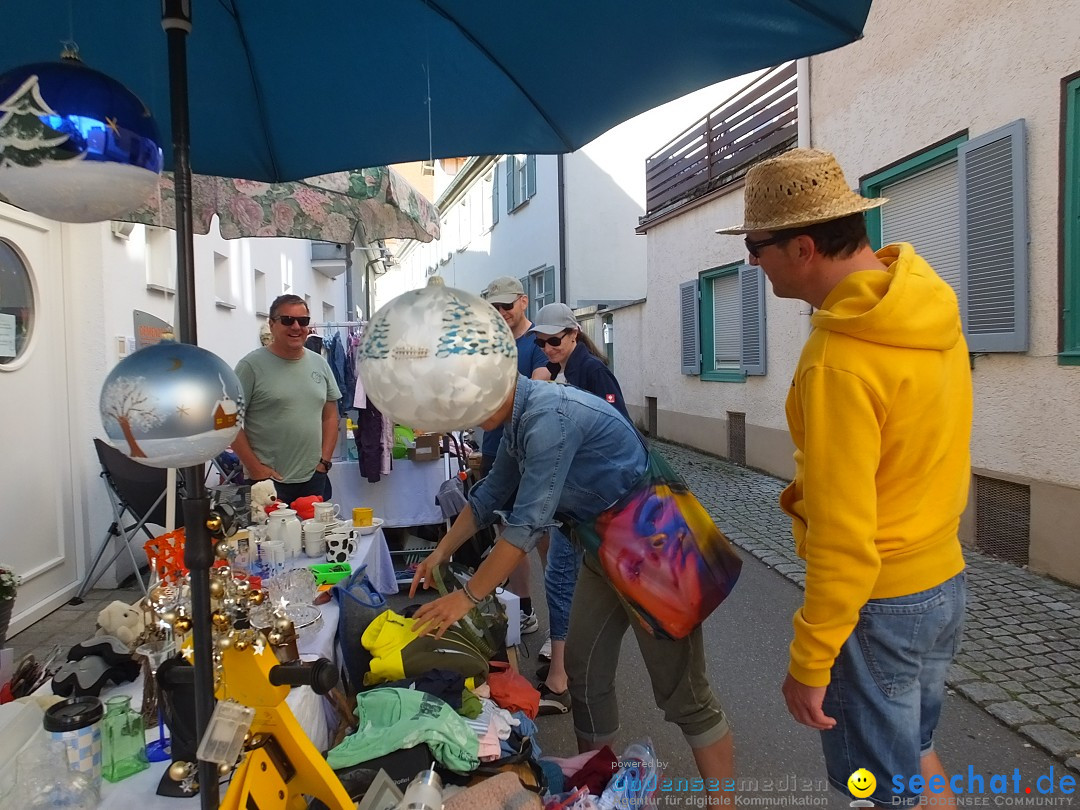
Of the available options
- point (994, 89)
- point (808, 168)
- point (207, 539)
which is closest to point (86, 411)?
point (207, 539)

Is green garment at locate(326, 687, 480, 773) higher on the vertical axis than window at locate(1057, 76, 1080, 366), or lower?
lower

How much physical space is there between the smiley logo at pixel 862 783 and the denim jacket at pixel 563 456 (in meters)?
0.89

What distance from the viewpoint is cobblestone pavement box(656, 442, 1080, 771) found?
3.07m

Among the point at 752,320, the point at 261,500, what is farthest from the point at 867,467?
the point at 752,320

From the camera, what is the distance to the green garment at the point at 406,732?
6.23ft

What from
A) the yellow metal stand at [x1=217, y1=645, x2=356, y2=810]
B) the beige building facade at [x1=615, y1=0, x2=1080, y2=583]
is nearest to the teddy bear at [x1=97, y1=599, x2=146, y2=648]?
the yellow metal stand at [x1=217, y1=645, x2=356, y2=810]

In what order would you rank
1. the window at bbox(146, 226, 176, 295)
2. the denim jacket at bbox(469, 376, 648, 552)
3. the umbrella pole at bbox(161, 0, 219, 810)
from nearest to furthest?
the umbrella pole at bbox(161, 0, 219, 810) → the denim jacket at bbox(469, 376, 648, 552) → the window at bbox(146, 226, 176, 295)

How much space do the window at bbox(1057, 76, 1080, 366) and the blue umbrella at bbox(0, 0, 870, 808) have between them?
3.71 metres

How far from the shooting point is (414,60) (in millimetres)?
2104

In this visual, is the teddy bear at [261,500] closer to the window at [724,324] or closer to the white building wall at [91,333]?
the white building wall at [91,333]

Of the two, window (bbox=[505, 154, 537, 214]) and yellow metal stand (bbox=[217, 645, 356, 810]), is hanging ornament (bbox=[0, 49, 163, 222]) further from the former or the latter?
window (bbox=[505, 154, 537, 214])

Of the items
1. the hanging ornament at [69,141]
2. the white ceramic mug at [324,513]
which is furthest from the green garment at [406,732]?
the hanging ornament at [69,141]

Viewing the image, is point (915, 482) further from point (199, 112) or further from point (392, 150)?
point (199, 112)

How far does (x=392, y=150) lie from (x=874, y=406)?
194 centimetres
